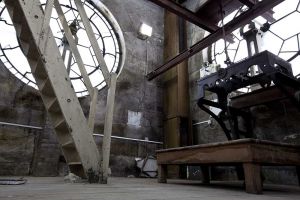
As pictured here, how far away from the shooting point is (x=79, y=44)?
264 inches

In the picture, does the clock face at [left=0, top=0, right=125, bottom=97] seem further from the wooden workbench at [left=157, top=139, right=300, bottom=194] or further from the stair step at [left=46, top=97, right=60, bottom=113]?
the wooden workbench at [left=157, top=139, right=300, bottom=194]

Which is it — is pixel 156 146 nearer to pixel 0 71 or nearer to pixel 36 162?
pixel 36 162

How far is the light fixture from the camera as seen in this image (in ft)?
25.6

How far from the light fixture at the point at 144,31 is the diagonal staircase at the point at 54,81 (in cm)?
488

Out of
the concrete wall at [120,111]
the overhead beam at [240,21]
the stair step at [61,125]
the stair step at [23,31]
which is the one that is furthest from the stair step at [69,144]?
the overhead beam at [240,21]

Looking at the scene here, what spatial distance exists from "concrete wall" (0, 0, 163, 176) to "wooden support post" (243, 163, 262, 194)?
4375mm

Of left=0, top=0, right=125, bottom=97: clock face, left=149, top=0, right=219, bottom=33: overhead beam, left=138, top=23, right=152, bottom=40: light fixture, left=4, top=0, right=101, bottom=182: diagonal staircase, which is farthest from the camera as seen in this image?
left=138, top=23, right=152, bottom=40: light fixture

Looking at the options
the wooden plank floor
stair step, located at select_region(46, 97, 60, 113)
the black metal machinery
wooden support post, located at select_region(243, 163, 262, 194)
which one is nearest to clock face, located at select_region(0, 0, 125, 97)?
stair step, located at select_region(46, 97, 60, 113)

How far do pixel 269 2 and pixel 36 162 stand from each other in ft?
17.7

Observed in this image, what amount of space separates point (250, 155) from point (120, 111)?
15.6 ft

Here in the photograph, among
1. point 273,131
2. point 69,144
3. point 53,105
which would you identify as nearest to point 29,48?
point 53,105

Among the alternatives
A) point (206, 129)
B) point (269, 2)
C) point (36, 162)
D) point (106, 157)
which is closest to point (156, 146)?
point (206, 129)

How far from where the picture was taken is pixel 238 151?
246 centimetres

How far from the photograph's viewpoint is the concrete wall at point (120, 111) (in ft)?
17.0
